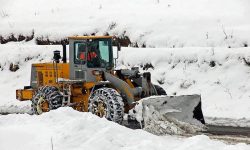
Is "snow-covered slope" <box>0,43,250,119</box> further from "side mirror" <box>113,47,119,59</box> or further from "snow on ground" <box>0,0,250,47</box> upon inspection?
"side mirror" <box>113,47,119,59</box>

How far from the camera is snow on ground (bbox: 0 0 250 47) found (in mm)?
20547

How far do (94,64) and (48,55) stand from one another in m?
9.54

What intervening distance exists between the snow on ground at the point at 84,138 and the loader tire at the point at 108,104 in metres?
2.40

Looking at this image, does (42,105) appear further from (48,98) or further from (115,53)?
(115,53)

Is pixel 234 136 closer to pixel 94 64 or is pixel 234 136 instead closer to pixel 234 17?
pixel 94 64

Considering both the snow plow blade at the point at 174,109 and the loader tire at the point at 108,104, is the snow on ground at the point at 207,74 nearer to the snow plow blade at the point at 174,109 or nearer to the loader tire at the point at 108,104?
the snow plow blade at the point at 174,109

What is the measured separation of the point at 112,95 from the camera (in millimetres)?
12945

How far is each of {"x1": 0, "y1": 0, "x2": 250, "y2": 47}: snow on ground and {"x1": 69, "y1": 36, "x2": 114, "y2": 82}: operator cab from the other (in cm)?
658

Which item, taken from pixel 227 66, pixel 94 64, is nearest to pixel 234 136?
pixel 94 64

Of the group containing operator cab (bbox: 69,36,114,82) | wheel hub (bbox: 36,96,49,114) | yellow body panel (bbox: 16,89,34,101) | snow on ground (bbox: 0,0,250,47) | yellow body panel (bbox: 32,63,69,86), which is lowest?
wheel hub (bbox: 36,96,49,114)

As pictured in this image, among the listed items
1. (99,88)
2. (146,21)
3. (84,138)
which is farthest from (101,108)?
(146,21)

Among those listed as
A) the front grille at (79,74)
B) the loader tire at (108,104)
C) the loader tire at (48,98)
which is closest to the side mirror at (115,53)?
the front grille at (79,74)

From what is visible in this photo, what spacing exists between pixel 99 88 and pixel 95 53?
1070 millimetres

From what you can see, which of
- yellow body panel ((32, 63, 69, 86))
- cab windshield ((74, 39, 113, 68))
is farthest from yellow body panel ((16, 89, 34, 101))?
cab windshield ((74, 39, 113, 68))
